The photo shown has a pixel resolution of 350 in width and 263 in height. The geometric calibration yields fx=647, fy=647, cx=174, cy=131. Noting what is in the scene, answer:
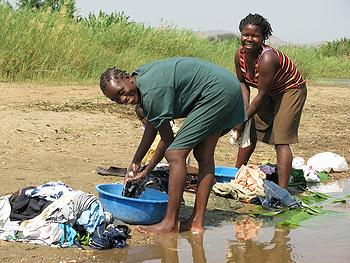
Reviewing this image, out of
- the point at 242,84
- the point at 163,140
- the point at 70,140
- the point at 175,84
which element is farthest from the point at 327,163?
the point at 175,84

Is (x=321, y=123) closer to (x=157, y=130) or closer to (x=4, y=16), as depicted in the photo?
(x=4, y=16)

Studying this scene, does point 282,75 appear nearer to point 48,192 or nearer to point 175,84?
point 175,84

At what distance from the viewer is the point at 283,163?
623cm

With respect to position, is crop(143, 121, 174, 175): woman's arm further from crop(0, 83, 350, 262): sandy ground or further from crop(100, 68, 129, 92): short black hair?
crop(0, 83, 350, 262): sandy ground

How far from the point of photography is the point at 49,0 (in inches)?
1298

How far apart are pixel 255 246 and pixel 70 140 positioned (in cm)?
387

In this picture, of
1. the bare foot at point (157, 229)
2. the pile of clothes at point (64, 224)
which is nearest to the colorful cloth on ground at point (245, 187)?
the bare foot at point (157, 229)

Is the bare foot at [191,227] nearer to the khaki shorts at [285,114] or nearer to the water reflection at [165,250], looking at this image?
the water reflection at [165,250]

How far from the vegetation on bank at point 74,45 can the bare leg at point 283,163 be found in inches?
312

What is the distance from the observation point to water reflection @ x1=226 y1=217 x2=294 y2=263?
4570 mm

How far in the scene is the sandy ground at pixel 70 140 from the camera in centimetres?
595

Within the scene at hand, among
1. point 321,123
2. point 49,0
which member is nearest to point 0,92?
point 321,123

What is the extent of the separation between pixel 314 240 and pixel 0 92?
23.6ft

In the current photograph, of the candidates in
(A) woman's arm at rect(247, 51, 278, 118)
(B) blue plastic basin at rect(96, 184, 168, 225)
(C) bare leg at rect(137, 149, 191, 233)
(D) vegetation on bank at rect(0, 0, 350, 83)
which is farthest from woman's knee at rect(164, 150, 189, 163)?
(D) vegetation on bank at rect(0, 0, 350, 83)
